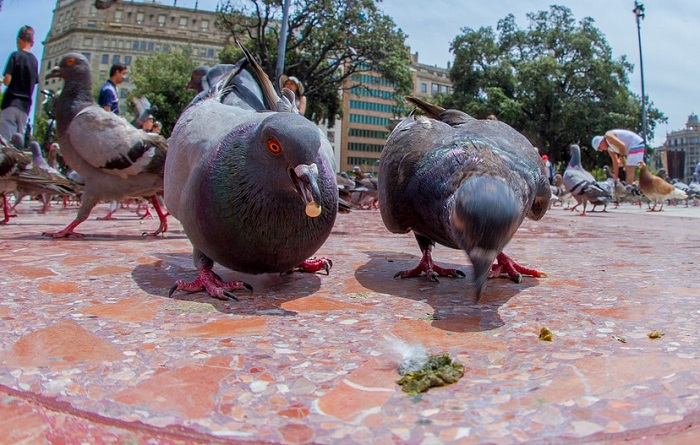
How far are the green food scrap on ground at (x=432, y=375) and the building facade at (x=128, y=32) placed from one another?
258 ft

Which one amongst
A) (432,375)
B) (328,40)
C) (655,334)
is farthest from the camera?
(328,40)

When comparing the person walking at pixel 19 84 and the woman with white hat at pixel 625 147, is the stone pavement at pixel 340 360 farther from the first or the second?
the woman with white hat at pixel 625 147

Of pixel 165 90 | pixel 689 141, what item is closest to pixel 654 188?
pixel 165 90

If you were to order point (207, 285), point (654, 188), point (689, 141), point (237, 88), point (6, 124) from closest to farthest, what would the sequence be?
1. point (207, 285)
2. point (237, 88)
3. point (6, 124)
4. point (654, 188)
5. point (689, 141)

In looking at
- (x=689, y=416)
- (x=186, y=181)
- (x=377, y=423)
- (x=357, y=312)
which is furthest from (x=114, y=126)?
(x=689, y=416)

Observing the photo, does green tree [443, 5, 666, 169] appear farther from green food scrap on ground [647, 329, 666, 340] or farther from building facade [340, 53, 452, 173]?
building facade [340, 53, 452, 173]

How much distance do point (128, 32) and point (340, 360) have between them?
3361 inches

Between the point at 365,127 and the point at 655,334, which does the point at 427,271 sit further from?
the point at 365,127

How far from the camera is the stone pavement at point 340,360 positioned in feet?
3.90

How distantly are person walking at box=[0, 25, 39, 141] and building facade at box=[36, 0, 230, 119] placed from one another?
2791 inches

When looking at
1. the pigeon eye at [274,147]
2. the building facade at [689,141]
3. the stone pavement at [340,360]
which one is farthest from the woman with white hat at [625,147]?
the building facade at [689,141]

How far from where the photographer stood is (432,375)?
1.43 meters

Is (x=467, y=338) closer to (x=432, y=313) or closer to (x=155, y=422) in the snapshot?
(x=432, y=313)

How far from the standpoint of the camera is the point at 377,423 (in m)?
1.22
